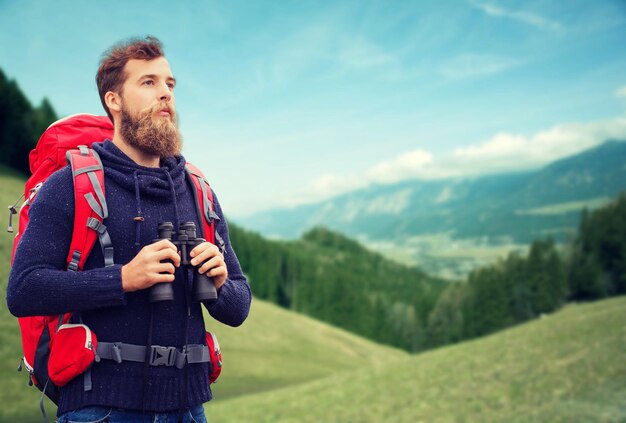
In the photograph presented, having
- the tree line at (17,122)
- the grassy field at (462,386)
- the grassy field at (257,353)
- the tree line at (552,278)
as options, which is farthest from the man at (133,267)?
the tree line at (552,278)

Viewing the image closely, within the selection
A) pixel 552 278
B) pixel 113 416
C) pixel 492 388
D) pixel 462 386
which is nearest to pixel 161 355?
pixel 113 416

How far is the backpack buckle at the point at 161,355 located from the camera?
3163mm

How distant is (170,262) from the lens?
10.3ft

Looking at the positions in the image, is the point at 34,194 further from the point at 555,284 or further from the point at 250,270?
the point at 250,270

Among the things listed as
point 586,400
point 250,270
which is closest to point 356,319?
point 250,270

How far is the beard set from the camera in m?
3.38

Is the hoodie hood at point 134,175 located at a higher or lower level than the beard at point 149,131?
lower

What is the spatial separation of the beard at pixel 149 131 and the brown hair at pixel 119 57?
20 cm

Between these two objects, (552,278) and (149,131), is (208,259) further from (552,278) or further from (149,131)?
(552,278)

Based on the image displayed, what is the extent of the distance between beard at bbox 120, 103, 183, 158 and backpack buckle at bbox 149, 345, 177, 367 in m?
1.19

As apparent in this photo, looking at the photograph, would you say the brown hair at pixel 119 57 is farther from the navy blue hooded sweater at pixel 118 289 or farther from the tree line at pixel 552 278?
the tree line at pixel 552 278

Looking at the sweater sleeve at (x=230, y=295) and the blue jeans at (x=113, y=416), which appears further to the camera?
the sweater sleeve at (x=230, y=295)

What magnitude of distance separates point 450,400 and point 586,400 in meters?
6.80

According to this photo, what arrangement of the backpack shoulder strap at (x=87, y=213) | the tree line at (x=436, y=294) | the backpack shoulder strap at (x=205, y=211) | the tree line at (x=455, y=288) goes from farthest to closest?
the tree line at (x=455, y=288)
the tree line at (x=436, y=294)
the backpack shoulder strap at (x=205, y=211)
the backpack shoulder strap at (x=87, y=213)
